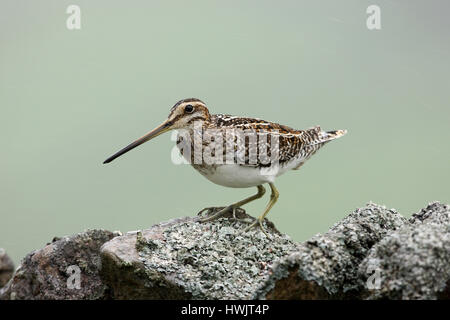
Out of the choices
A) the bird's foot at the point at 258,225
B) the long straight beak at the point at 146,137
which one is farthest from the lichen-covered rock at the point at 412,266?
the long straight beak at the point at 146,137

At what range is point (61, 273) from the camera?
5219 mm

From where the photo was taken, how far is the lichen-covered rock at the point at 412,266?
12.9 ft

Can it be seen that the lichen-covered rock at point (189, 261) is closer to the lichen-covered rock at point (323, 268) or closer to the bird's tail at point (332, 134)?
the lichen-covered rock at point (323, 268)

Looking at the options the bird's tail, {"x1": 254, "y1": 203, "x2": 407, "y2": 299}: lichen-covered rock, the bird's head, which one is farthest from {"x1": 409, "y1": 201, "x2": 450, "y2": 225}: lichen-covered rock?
the bird's head

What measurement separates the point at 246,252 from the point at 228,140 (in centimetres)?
105

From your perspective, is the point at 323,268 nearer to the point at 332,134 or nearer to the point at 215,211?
the point at 215,211

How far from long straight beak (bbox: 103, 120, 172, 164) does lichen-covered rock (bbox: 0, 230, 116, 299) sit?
0.89 metres

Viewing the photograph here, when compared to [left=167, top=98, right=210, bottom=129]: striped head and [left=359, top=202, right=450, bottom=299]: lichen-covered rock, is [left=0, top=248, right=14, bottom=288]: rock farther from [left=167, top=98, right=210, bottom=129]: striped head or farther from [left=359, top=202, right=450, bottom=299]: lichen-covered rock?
[left=359, top=202, right=450, bottom=299]: lichen-covered rock

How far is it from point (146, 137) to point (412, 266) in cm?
286

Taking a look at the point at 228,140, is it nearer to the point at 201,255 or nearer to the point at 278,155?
the point at 278,155

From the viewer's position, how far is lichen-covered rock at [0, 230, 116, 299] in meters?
5.13
